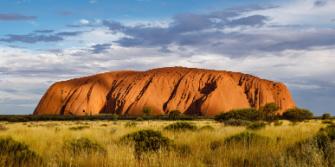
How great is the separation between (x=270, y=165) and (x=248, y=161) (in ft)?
3.85

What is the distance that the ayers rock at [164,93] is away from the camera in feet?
374

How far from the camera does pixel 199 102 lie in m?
114

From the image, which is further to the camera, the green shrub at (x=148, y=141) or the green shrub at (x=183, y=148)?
the green shrub at (x=148, y=141)

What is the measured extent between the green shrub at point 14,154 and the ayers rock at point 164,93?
3880 inches

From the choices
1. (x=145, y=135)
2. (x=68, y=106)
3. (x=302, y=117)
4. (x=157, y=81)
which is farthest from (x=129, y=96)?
(x=145, y=135)

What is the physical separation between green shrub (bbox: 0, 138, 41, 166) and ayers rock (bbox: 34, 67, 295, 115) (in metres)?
98.6

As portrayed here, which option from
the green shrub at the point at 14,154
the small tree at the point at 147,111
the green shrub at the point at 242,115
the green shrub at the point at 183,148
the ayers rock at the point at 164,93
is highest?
the ayers rock at the point at 164,93

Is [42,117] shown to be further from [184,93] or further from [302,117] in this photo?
[302,117]

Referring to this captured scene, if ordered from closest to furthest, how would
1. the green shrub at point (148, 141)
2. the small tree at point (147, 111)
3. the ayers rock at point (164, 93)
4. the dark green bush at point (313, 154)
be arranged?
the dark green bush at point (313, 154) → the green shrub at point (148, 141) → the small tree at point (147, 111) → the ayers rock at point (164, 93)

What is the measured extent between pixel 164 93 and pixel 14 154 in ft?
360

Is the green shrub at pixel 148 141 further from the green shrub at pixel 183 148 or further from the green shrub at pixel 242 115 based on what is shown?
the green shrub at pixel 242 115

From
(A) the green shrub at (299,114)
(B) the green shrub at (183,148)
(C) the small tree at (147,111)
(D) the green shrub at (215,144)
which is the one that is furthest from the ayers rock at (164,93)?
(B) the green shrub at (183,148)

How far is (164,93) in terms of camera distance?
119562 millimetres

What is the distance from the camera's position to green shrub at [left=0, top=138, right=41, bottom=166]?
9031 millimetres
